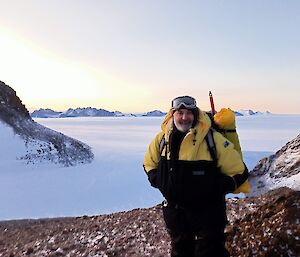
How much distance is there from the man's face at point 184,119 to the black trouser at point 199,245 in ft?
4.06

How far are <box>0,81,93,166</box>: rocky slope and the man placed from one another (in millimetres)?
18991

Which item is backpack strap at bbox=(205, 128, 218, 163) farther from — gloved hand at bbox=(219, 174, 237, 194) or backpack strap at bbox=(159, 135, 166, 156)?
backpack strap at bbox=(159, 135, 166, 156)

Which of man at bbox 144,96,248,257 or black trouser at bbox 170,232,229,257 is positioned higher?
man at bbox 144,96,248,257

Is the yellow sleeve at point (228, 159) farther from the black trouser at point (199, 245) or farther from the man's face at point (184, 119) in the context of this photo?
the black trouser at point (199, 245)

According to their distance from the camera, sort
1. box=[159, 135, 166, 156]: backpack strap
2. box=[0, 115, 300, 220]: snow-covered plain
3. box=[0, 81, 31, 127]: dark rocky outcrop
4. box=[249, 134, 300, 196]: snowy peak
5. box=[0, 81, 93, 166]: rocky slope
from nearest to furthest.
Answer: box=[159, 135, 166, 156]: backpack strap → box=[249, 134, 300, 196]: snowy peak → box=[0, 115, 300, 220]: snow-covered plain → box=[0, 81, 93, 166]: rocky slope → box=[0, 81, 31, 127]: dark rocky outcrop

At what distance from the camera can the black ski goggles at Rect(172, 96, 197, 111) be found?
172 inches

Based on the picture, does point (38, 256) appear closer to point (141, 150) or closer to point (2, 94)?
point (141, 150)

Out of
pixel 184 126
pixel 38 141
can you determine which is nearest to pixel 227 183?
pixel 184 126

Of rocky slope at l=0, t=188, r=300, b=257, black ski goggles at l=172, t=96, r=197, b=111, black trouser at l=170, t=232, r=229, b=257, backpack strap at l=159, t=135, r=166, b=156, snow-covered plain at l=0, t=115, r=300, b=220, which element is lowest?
snow-covered plain at l=0, t=115, r=300, b=220

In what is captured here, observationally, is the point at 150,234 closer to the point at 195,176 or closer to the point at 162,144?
the point at 162,144

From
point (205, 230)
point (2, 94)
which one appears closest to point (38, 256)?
point (205, 230)

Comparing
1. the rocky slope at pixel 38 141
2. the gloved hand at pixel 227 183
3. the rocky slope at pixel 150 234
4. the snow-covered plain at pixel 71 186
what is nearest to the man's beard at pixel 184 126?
the gloved hand at pixel 227 183

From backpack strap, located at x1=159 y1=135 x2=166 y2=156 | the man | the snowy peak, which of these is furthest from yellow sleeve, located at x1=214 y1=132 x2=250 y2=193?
the snowy peak

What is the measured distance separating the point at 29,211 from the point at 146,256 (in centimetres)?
915
